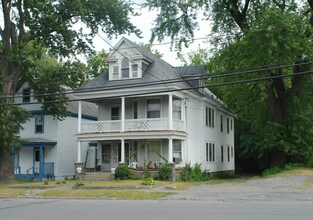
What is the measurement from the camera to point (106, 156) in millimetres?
34781

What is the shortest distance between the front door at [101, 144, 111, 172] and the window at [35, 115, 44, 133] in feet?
21.3

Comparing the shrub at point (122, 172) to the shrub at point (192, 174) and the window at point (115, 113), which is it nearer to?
the shrub at point (192, 174)

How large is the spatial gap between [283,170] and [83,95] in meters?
16.0

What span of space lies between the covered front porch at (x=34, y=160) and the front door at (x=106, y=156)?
185 inches

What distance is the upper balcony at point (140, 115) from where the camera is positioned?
30720mm

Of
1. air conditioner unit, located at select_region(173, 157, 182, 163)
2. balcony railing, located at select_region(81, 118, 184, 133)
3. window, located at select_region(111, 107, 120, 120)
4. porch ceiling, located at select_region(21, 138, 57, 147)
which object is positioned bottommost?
air conditioner unit, located at select_region(173, 157, 182, 163)

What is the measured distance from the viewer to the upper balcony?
3072 cm

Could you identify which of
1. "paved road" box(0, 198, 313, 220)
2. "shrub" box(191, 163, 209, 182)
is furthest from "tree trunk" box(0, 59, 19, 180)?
"paved road" box(0, 198, 313, 220)

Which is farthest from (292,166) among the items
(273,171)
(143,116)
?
(143,116)

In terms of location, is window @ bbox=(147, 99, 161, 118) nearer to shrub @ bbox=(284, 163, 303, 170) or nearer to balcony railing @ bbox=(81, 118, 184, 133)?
balcony railing @ bbox=(81, 118, 184, 133)

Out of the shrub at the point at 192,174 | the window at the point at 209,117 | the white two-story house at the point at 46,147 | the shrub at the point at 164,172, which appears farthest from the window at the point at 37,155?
the window at the point at 209,117

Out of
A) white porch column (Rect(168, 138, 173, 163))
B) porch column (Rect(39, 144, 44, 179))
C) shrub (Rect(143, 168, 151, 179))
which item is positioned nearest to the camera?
shrub (Rect(143, 168, 151, 179))

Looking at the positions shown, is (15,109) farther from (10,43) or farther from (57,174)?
(57,174)

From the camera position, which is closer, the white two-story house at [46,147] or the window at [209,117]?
the white two-story house at [46,147]
